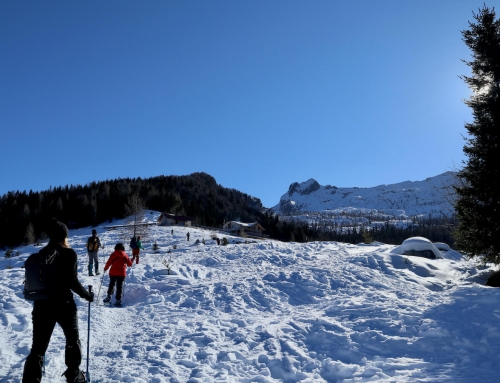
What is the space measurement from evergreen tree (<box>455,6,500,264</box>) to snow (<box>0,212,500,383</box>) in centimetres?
323

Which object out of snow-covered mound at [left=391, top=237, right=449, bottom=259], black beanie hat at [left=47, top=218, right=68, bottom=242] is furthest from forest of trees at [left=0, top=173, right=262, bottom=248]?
black beanie hat at [left=47, top=218, right=68, bottom=242]

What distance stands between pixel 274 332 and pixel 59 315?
471cm

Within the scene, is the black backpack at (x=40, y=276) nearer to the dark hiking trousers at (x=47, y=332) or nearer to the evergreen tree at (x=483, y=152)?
the dark hiking trousers at (x=47, y=332)

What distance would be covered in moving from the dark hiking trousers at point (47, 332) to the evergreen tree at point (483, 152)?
14.4 metres

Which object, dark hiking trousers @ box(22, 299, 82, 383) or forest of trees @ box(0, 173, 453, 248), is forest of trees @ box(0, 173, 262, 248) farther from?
dark hiking trousers @ box(22, 299, 82, 383)

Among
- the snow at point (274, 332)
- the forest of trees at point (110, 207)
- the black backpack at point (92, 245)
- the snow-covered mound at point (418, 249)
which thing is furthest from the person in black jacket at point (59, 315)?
the forest of trees at point (110, 207)

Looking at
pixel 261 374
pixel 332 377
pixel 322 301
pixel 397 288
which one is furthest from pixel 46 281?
pixel 397 288

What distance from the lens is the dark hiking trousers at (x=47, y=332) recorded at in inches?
172

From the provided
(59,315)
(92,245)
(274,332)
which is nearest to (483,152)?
(274,332)

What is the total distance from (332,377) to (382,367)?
37.8 inches

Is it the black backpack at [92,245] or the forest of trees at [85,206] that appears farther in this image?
the forest of trees at [85,206]

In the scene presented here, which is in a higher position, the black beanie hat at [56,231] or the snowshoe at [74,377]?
the black beanie hat at [56,231]

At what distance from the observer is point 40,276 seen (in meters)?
4.44

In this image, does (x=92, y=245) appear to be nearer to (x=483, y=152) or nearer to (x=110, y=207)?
(x=483, y=152)
